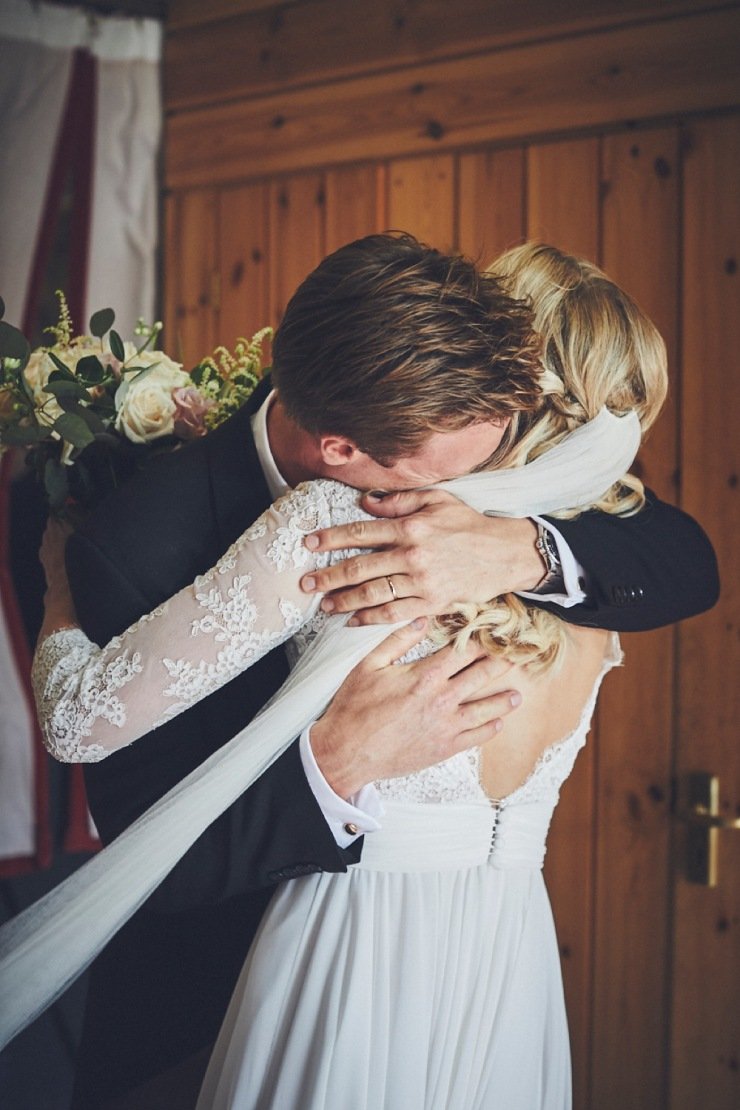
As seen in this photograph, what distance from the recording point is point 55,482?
1.59 metres

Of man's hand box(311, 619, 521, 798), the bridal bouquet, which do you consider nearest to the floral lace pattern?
man's hand box(311, 619, 521, 798)

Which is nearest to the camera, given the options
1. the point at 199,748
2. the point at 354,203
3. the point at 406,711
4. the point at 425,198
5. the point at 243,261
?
the point at 406,711

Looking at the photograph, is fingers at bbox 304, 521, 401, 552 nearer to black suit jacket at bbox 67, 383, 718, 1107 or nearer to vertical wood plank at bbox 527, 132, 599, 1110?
black suit jacket at bbox 67, 383, 718, 1107

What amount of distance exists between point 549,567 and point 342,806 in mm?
417

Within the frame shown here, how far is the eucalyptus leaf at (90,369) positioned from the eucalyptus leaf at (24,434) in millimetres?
103

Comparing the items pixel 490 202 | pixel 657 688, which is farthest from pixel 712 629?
pixel 490 202

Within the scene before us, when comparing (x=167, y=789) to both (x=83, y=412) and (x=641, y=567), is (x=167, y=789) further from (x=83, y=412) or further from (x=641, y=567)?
(x=641, y=567)

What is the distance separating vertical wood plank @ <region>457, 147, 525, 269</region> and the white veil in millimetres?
1260

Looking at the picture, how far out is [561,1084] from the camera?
1.50 m

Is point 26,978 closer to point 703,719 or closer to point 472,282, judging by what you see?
point 472,282

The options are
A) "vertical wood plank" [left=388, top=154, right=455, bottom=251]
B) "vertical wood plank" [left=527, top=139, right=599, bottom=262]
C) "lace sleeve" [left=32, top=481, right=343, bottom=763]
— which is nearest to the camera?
"lace sleeve" [left=32, top=481, right=343, bottom=763]

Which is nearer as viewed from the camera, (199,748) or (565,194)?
(199,748)

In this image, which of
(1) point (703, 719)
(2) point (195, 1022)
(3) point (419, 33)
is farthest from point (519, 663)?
(3) point (419, 33)

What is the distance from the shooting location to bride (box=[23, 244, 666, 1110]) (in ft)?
3.98
